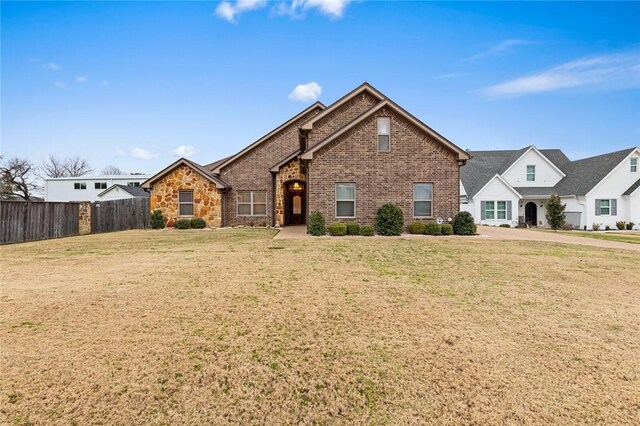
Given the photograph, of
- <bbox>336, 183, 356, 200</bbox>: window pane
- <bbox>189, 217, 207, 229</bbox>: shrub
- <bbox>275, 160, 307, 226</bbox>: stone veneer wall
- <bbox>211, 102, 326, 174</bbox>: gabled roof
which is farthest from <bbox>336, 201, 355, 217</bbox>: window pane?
<bbox>189, 217, 207, 229</bbox>: shrub

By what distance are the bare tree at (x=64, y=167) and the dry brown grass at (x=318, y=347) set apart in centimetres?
7099

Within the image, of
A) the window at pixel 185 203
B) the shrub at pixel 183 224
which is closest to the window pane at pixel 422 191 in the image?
the shrub at pixel 183 224

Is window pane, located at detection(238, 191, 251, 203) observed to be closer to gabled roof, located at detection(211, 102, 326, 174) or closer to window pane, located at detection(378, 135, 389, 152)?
gabled roof, located at detection(211, 102, 326, 174)

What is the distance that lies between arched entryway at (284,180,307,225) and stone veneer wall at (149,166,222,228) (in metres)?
4.48

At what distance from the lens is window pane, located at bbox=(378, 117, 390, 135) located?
623 inches

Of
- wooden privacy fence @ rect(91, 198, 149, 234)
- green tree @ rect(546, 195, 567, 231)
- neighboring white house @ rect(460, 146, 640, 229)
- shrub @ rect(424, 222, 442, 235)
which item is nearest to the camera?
shrub @ rect(424, 222, 442, 235)

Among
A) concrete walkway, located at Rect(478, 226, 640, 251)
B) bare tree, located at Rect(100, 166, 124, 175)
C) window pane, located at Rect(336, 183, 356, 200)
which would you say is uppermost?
bare tree, located at Rect(100, 166, 124, 175)

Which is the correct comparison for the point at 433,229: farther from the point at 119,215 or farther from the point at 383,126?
the point at 119,215

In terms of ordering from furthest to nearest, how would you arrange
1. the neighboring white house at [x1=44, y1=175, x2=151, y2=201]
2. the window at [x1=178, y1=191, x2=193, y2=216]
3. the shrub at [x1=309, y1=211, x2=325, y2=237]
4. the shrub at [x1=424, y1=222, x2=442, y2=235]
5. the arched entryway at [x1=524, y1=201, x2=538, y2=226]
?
the neighboring white house at [x1=44, y1=175, x2=151, y2=201] < the arched entryway at [x1=524, y1=201, x2=538, y2=226] < the window at [x1=178, y1=191, x2=193, y2=216] < the shrub at [x1=424, y1=222, x2=442, y2=235] < the shrub at [x1=309, y1=211, x2=325, y2=237]

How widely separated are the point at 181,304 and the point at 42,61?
68.0 feet

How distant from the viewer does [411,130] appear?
1583 cm

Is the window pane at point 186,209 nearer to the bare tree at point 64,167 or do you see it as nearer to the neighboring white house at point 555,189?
the neighboring white house at point 555,189

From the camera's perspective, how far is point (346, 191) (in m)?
15.8

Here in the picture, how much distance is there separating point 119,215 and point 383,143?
1725cm
